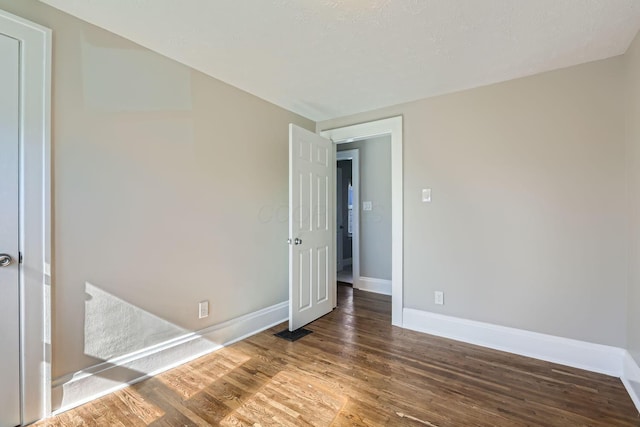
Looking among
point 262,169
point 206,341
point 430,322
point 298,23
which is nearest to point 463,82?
point 298,23

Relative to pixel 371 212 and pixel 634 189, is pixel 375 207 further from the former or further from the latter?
pixel 634 189

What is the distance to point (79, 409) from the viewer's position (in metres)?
1.71

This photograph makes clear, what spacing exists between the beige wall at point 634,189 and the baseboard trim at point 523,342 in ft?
0.69

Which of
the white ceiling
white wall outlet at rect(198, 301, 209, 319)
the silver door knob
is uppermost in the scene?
the white ceiling

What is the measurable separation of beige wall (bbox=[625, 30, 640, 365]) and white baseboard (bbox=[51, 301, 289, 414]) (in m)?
2.86

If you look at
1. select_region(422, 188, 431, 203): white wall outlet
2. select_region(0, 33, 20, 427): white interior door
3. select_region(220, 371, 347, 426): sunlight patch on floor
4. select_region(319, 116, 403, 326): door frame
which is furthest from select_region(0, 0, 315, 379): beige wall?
select_region(422, 188, 431, 203): white wall outlet

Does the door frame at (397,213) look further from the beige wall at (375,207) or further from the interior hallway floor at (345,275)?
the interior hallway floor at (345,275)

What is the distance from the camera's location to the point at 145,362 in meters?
2.04

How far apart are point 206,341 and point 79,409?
0.86 meters

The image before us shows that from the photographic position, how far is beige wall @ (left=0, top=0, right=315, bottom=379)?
1.72m

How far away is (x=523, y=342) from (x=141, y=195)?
127 inches

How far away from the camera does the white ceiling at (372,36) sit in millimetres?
1608

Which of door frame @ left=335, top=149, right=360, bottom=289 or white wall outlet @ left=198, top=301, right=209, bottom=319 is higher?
door frame @ left=335, top=149, right=360, bottom=289

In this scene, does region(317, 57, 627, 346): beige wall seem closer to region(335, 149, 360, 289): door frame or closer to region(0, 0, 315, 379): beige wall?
region(335, 149, 360, 289): door frame
